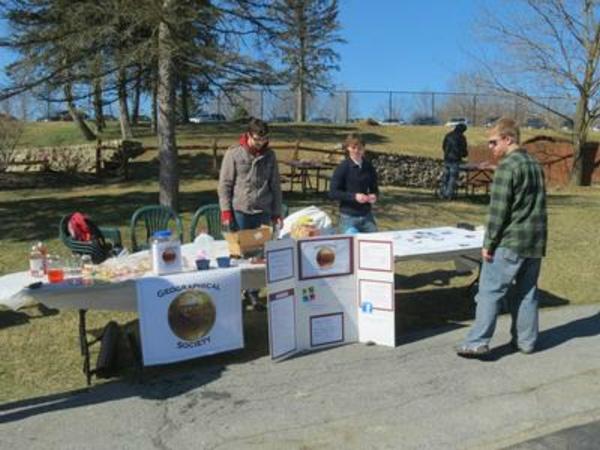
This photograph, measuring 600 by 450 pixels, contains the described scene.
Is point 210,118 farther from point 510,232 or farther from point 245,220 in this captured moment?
point 510,232

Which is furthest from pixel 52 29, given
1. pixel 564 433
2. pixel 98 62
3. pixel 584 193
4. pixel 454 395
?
pixel 584 193

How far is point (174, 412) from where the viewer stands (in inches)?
184

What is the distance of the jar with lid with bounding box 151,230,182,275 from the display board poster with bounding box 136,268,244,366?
7 cm

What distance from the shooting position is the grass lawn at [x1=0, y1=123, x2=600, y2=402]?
580cm

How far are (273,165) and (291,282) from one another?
1.42m

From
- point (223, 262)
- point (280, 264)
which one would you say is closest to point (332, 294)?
point (280, 264)

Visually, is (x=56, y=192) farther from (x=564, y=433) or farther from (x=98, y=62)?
(x=564, y=433)

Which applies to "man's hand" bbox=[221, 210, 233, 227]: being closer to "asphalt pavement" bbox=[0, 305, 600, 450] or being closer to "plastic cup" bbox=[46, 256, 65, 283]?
"asphalt pavement" bbox=[0, 305, 600, 450]

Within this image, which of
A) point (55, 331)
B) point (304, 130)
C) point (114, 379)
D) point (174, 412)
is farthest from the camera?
point (304, 130)

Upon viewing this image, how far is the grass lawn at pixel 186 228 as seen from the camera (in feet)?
19.0

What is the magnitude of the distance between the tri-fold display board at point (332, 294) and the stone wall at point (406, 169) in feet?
58.5

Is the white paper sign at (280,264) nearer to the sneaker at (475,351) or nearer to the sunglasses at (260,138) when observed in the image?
the sunglasses at (260,138)

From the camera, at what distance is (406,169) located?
81.0 feet

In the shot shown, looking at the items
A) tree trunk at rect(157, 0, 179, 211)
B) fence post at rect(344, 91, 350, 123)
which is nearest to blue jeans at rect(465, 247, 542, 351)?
tree trunk at rect(157, 0, 179, 211)
